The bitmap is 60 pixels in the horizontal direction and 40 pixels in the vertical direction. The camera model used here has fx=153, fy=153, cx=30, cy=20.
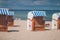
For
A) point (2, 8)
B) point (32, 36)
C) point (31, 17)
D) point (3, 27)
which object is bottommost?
point (32, 36)

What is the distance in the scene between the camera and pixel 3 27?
2303 mm

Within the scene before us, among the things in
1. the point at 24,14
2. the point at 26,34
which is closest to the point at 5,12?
the point at 24,14

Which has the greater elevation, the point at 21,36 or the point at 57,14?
the point at 57,14

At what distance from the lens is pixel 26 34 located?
230 cm

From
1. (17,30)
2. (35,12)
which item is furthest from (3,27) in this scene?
(35,12)

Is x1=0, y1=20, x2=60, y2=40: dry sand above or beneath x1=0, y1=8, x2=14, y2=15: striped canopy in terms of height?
beneath

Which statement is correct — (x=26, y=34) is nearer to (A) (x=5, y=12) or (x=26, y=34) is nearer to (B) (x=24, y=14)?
(B) (x=24, y=14)

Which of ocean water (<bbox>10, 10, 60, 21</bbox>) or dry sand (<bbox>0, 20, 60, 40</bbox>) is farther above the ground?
ocean water (<bbox>10, 10, 60, 21</bbox>)

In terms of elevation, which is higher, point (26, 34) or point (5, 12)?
point (5, 12)

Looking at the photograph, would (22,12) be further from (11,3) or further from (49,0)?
(49,0)

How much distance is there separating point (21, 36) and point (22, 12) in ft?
1.19

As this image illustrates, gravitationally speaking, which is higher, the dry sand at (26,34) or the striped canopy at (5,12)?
the striped canopy at (5,12)

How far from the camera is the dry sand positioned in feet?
7.41

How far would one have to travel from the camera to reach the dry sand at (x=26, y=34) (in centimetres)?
226
